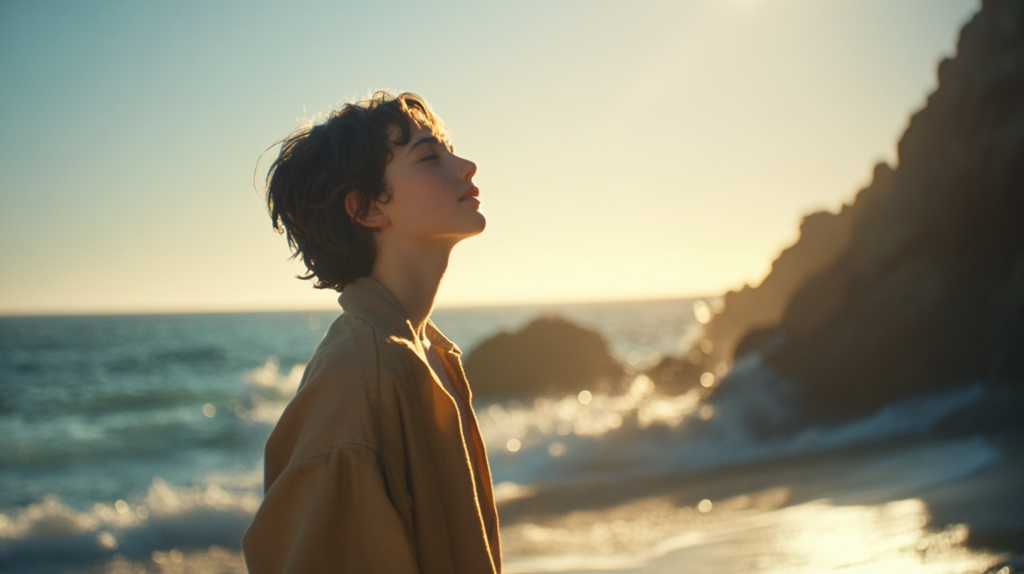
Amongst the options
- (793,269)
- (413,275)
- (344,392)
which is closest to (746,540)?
(413,275)

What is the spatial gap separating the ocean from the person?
383 centimetres

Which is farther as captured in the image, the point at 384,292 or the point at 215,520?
the point at 215,520

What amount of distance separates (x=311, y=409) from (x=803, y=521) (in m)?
5.46

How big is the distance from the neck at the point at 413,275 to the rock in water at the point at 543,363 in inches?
637

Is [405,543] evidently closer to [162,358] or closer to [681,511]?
[681,511]

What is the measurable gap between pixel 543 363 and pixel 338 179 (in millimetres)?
17386

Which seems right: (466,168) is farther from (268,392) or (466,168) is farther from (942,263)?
(268,392)

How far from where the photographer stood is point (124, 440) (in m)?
17.5

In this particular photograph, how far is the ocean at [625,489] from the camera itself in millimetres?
5430

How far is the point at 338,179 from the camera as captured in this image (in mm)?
2139

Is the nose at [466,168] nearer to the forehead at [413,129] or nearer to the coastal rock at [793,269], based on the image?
the forehead at [413,129]

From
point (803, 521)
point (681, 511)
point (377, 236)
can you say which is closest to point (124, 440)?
point (681, 511)

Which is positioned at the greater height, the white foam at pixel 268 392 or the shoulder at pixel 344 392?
the white foam at pixel 268 392

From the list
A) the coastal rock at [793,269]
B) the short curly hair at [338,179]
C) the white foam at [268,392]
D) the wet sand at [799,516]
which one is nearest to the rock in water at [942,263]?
the coastal rock at [793,269]
